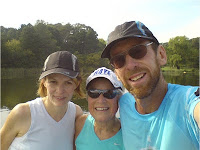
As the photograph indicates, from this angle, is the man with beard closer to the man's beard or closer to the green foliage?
the man's beard

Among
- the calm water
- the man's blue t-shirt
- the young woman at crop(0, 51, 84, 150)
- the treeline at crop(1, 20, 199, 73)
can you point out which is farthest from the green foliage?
the man's blue t-shirt

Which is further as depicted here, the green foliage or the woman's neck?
the green foliage

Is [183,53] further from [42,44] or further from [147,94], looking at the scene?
[147,94]

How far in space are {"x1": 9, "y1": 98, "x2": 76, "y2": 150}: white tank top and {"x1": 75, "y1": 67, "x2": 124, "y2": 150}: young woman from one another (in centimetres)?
19

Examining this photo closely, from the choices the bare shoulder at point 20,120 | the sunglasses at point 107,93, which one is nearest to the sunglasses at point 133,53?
the sunglasses at point 107,93

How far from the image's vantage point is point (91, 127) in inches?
94.1

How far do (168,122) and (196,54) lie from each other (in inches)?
2511

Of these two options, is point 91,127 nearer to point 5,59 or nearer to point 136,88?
point 136,88

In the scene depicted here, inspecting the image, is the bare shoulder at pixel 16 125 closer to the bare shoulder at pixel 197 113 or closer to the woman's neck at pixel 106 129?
the woman's neck at pixel 106 129

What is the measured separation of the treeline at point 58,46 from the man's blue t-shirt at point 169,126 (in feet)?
117

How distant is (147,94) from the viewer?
178 centimetres

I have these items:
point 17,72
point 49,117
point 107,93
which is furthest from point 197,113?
point 17,72

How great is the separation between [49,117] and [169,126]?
4.95 feet

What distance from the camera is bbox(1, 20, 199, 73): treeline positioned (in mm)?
40188
